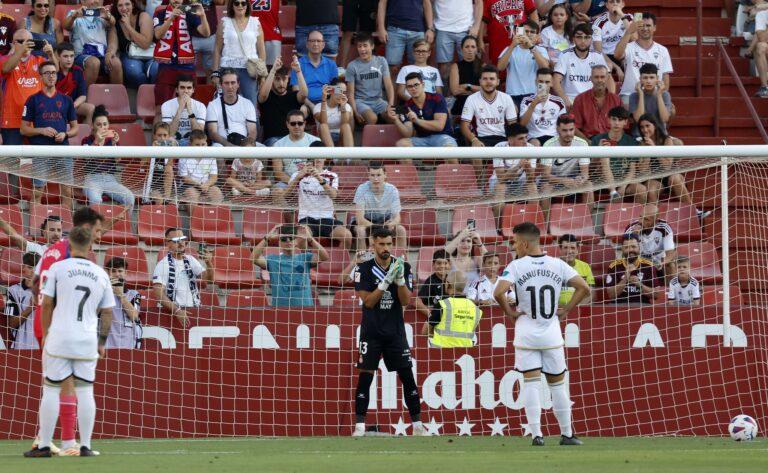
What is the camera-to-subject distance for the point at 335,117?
16.3 m

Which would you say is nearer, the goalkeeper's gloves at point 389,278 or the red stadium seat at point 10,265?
the goalkeeper's gloves at point 389,278

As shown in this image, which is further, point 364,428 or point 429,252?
point 429,252

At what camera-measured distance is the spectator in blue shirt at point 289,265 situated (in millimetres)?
13602

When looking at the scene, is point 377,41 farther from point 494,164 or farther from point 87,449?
point 87,449

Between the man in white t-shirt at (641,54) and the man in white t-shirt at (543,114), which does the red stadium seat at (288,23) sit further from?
the man in white t-shirt at (641,54)

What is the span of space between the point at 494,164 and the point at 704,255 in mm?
2546

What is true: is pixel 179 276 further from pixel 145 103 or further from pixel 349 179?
pixel 145 103

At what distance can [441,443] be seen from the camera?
11.4 meters

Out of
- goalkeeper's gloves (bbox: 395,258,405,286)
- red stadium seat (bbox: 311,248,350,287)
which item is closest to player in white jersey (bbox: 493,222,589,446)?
goalkeeper's gloves (bbox: 395,258,405,286)

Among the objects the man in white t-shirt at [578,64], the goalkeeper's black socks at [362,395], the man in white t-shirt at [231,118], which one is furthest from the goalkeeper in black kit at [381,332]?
the man in white t-shirt at [578,64]

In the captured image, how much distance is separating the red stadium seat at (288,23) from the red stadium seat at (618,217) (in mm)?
6140

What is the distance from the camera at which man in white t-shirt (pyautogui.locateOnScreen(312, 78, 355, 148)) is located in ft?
52.1

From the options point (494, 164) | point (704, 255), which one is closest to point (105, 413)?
point (494, 164)

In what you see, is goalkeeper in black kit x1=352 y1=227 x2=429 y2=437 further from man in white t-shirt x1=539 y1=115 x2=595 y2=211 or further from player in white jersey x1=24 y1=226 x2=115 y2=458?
player in white jersey x1=24 y1=226 x2=115 y2=458
